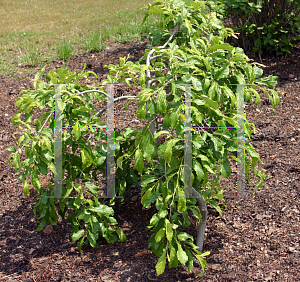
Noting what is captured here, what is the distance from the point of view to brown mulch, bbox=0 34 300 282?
234 cm

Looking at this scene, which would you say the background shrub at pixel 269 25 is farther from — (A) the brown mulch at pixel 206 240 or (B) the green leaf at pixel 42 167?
(B) the green leaf at pixel 42 167

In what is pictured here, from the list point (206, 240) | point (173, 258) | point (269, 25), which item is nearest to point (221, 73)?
point (173, 258)

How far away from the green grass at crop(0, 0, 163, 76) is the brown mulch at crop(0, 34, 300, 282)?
2.15m

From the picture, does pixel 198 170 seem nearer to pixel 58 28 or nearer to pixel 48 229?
pixel 48 229

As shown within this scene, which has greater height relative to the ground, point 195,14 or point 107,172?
point 195,14

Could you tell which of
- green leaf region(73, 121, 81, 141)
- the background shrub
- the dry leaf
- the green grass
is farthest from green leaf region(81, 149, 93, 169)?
the background shrub

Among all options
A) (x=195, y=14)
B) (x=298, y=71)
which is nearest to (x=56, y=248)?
(x=195, y=14)

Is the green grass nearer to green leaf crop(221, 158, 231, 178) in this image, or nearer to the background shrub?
the background shrub

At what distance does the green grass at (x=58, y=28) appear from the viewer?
5.46 m

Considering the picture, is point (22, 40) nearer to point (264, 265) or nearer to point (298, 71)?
point (298, 71)

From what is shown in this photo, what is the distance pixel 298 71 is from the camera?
15.5 ft

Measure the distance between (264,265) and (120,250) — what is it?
1032 mm

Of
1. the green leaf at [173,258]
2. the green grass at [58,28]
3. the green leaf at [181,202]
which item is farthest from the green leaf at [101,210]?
the green grass at [58,28]

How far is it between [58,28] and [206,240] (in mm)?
→ 5741
